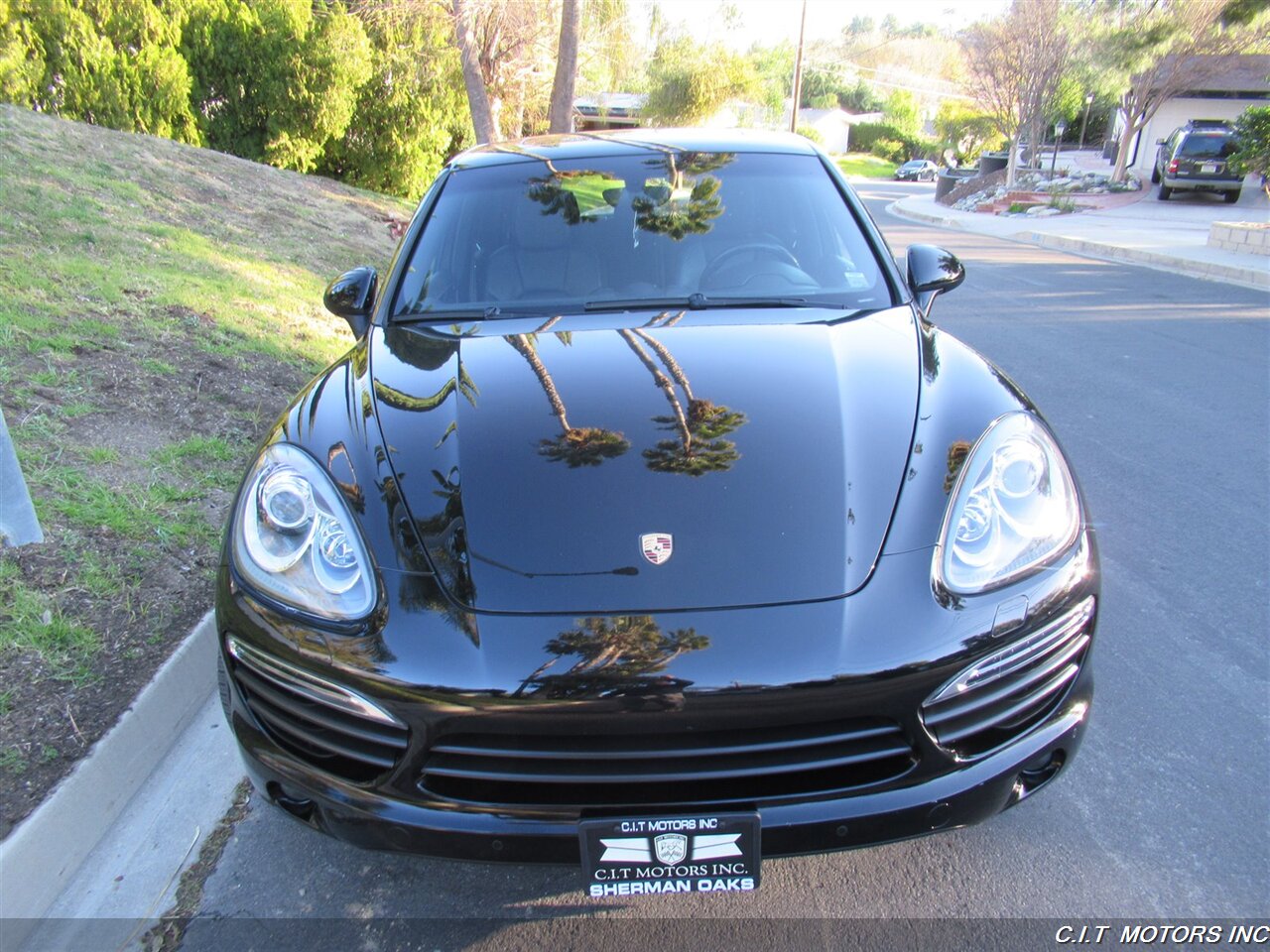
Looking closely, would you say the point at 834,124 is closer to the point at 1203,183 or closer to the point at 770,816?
the point at 1203,183

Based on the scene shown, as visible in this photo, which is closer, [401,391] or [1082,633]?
[1082,633]

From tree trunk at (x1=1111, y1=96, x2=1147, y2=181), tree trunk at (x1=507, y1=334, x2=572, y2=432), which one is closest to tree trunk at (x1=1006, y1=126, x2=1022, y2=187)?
tree trunk at (x1=1111, y1=96, x2=1147, y2=181)

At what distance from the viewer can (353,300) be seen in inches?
119

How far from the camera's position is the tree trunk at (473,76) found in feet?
50.1

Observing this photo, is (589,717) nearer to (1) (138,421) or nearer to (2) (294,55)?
(1) (138,421)

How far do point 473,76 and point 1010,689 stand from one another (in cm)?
1598

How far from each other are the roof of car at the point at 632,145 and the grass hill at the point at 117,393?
5.80 feet

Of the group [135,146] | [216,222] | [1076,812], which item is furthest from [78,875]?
[135,146]

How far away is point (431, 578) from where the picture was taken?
1752 mm

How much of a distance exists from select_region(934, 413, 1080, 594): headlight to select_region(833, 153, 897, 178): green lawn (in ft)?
173

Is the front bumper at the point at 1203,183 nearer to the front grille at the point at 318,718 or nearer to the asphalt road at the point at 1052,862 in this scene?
the asphalt road at the point at 1052,862

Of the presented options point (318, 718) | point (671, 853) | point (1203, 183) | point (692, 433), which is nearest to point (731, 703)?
point (671, 853)

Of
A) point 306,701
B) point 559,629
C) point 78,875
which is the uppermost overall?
point 559,629

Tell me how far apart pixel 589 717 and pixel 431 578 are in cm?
43
